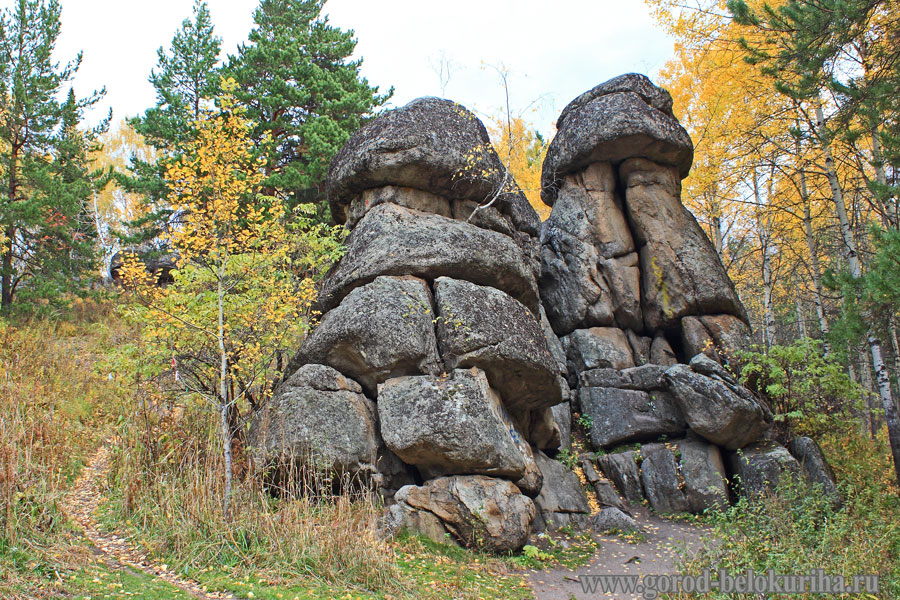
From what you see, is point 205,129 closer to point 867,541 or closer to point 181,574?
point 181,574

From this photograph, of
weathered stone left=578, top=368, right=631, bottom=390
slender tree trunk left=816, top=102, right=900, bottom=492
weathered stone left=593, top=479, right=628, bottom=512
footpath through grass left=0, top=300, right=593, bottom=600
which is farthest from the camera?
weathered stone left=578, top=368, right=631, bottom=390

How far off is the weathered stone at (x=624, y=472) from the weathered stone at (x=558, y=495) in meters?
1.15

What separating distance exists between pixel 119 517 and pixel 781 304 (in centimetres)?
2608

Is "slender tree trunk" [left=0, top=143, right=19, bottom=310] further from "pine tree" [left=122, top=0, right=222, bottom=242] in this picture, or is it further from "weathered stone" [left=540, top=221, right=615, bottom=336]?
"weathered stone" [left=540, top=221, right=615, bottom=336]

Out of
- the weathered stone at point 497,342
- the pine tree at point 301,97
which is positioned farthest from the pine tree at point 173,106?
the weathered stone at point 497,342

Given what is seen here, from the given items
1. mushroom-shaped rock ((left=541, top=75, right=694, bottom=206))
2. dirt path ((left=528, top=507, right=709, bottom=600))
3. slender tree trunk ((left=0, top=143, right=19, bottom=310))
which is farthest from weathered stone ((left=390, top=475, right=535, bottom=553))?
slender tree trunk ((left=0, top=143, right=19, bottom=310))

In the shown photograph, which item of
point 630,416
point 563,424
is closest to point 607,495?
point 563,424

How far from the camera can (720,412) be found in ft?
34.6

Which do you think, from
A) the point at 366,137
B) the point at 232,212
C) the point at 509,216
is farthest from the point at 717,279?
the point at 232,212

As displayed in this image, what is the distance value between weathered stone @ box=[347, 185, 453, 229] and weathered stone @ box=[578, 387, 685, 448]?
5324 millimetres

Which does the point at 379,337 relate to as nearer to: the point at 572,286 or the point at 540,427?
the point at 540,427

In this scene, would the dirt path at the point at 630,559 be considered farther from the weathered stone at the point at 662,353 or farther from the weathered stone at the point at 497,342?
the weathered stone at the point at 662,353

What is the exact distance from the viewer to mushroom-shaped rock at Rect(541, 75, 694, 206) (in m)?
13.7

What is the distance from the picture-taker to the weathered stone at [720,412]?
10.5 meters
